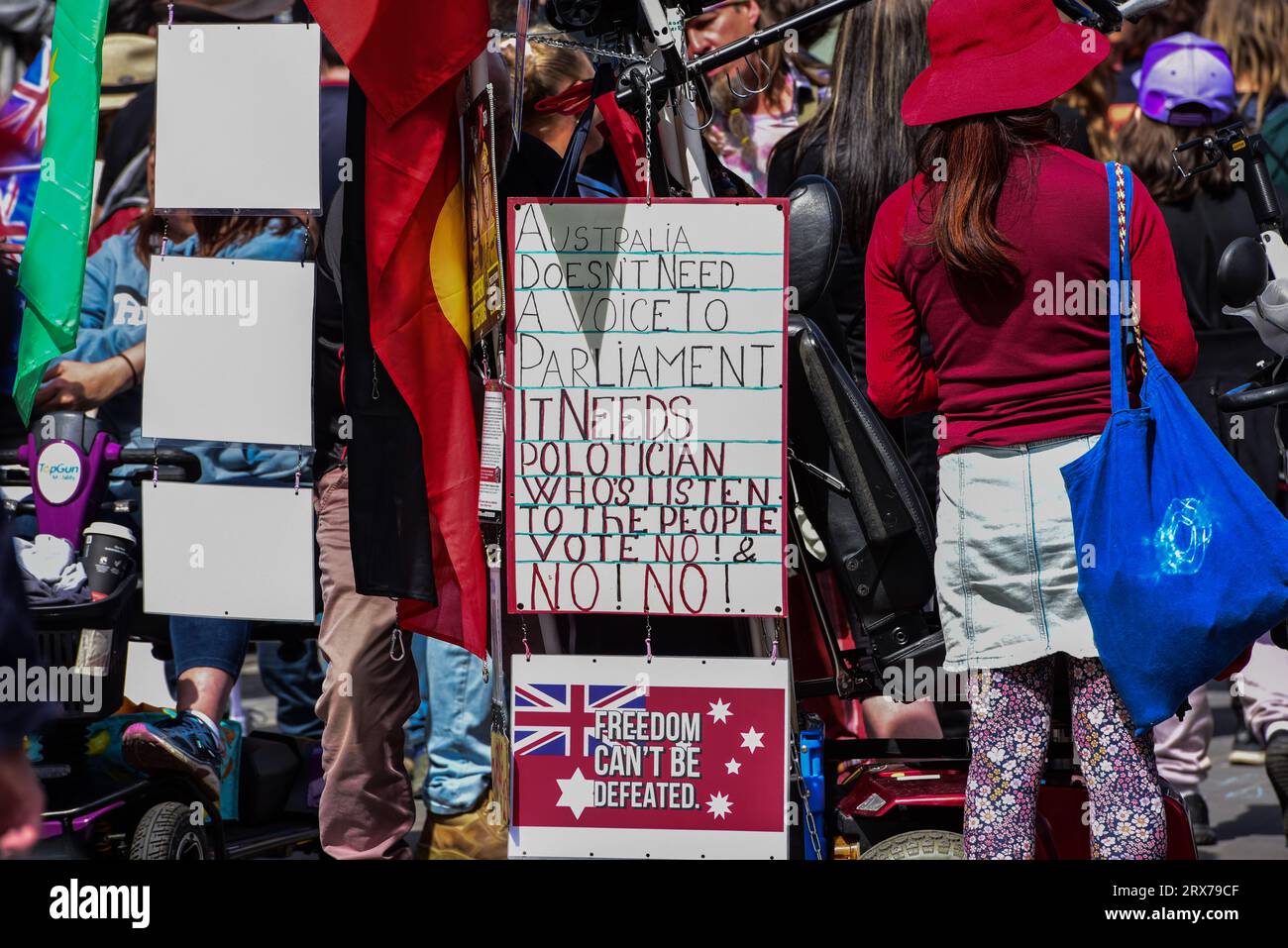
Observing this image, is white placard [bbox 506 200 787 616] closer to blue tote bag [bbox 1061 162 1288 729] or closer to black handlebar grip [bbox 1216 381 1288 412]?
blue tote bag [bbox 1061 162 1288 729]

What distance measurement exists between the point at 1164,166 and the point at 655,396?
2354 mm

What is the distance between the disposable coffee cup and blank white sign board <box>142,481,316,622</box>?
62mm

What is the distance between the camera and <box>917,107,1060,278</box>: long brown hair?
134 inches

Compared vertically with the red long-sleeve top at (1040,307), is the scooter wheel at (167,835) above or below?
below

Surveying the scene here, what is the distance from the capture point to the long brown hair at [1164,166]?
5320mm

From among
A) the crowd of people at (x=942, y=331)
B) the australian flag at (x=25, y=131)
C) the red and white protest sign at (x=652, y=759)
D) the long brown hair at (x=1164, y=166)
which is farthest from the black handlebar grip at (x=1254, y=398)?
the australian flag at (x=25, y=131)

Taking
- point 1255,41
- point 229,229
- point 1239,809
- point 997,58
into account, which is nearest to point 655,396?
point 997,58

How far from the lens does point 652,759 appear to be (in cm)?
379

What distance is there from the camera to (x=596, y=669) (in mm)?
3814

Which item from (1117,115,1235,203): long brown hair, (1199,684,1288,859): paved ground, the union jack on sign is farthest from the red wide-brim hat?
(1199,684,1288,859): paved ground

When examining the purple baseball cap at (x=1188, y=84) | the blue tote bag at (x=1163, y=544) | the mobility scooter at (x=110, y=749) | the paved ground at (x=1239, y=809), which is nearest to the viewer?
the blue tote bag at (x=1163, y=544)

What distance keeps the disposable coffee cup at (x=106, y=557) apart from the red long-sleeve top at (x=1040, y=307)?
7.38 ft

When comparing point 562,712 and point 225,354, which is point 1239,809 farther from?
point 225,354

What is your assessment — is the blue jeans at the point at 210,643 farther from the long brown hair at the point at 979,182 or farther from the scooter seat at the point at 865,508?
the long brown hair at the point at 979,182
